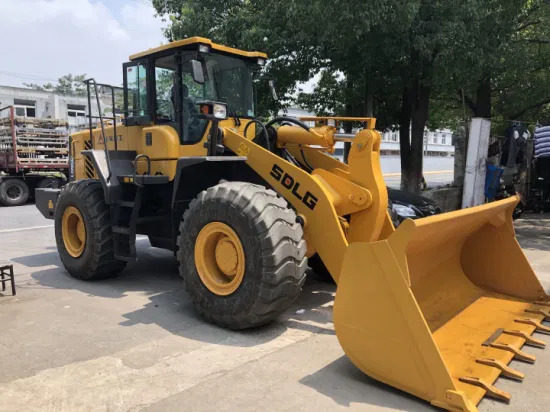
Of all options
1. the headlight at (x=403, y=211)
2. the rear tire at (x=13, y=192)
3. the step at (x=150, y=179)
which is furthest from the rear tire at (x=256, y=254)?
the rear tire at (x=13, y=192)

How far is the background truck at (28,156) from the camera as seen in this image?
16.4m

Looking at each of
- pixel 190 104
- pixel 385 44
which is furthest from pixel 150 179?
pixel 385 44

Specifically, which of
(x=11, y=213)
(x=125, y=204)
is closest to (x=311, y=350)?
(x=125, y=204)

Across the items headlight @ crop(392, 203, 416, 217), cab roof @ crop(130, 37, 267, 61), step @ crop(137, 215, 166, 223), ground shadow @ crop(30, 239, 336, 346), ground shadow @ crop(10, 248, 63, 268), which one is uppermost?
cab roof @ crop(130, 37, 267, 61)

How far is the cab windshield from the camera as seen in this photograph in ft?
19.1

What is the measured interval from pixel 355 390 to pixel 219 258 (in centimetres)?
187

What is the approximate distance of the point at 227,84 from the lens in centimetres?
610

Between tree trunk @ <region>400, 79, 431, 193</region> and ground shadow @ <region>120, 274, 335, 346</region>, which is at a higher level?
tree trunk @ <region>400, 79, 431, 193</region>

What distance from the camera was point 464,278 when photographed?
516 cm

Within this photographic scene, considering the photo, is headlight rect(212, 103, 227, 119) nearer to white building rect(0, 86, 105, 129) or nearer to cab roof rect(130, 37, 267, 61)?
cab roof rect(130, 37, 267, 61)

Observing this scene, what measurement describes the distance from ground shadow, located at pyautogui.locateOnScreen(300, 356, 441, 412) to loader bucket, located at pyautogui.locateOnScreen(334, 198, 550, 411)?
0.08 m

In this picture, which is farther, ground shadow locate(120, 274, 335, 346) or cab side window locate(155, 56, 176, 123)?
cab side window locate(155, 56, 176, 123)

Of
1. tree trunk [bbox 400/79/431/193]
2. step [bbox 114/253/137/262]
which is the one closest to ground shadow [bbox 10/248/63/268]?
step [bbox 114/253/137/262]

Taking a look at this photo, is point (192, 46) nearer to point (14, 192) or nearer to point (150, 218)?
point (150, 218)
